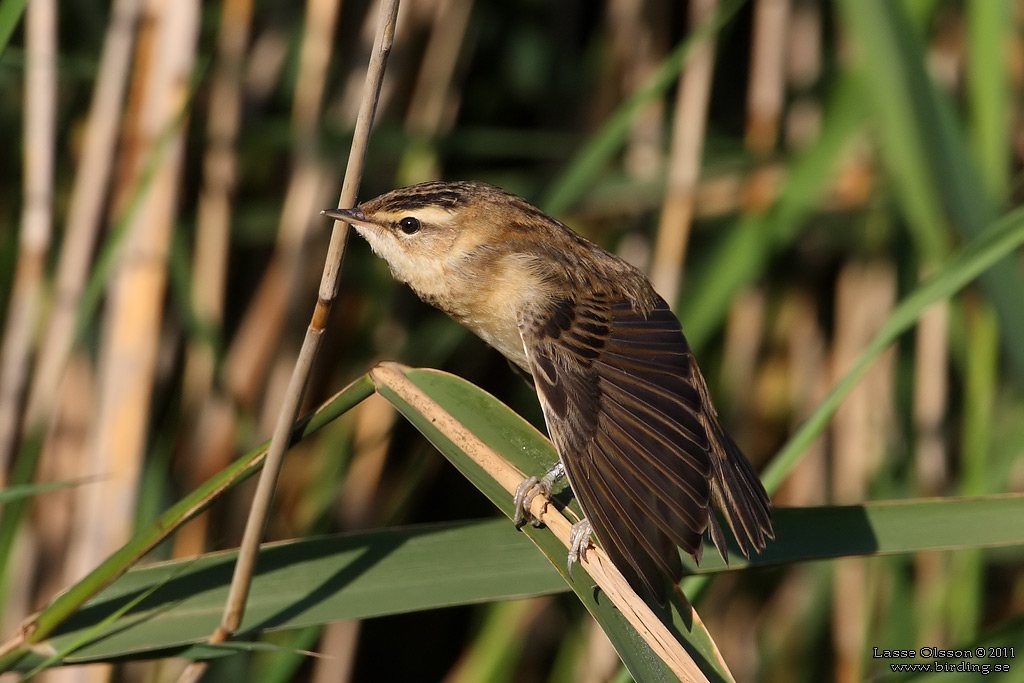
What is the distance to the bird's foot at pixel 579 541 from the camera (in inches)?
55.6

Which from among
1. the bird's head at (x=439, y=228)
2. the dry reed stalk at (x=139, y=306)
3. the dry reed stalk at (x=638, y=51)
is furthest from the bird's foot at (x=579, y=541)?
the dry reed stalk at (x=638, y=51)

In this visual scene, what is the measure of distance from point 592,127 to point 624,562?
1997mm

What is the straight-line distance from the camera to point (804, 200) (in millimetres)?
2498

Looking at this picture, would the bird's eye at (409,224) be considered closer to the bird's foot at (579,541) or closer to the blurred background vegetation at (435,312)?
the blurred background vegetation at (435,312)

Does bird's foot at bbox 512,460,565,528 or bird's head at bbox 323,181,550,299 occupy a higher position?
bird's head at bbox 323,181,550,299

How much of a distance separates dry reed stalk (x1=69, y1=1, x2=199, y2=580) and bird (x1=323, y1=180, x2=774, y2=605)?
0.57 m

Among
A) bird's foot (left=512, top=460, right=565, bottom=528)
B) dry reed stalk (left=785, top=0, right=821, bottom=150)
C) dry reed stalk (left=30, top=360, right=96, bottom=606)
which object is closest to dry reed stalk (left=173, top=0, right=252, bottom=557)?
dry reed stalk (left=30, top=360, right=96, bottom=606)

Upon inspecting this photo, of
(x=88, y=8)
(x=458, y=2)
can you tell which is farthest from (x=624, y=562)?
(x=88, y=8)

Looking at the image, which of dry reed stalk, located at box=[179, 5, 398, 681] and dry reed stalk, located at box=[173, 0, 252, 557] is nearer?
dry reed stalk, located at box=[179, 5, 398, 681]

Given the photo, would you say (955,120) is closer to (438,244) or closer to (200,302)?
(438,244)

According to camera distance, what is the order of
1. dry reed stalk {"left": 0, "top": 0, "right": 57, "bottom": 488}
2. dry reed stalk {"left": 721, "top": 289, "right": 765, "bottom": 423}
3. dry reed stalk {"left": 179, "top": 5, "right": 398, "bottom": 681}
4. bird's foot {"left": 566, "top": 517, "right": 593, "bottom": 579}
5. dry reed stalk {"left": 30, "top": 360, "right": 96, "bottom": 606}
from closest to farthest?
dry reed stalk {"left": 179, "top": 5, "right": 398, "bottom": 681}, bird's foot {"left": 566, "top": 517, "right": 593, "bottom": 579}, dry reed stalk {"left": 0, "top": 0, "right": 57, "bottom": 488}, dry reed stalk {"left": 30, "top": 360, "right": 96, "bottom": 606}, dry reed stalk {"left": 721, "top": 289, "right": 765, "bottom": 423}

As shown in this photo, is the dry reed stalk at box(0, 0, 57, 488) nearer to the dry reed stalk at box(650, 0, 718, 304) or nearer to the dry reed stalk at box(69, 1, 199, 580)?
the dry reed stalk at box(69, 1, 199, 580)

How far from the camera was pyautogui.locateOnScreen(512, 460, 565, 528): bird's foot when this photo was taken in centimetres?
147

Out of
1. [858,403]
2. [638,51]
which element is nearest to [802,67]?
[638,51]
